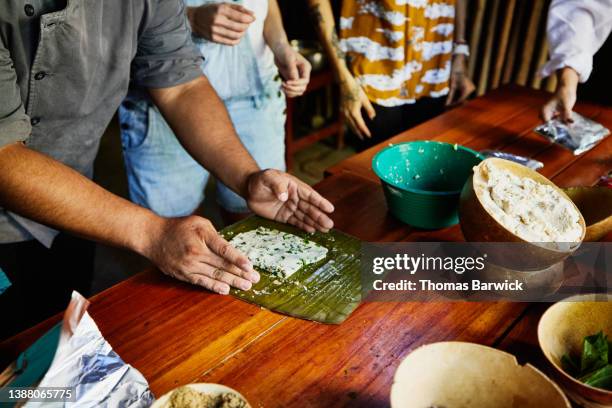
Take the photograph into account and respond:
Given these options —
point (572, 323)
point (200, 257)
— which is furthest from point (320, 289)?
point (572, 323)

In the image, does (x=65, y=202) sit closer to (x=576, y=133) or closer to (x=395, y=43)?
(x=395, y=43)

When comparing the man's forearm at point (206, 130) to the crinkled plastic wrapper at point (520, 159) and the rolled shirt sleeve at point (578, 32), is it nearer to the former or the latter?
the crinkled plastic wrapper at point (520, 159)

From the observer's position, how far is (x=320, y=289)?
122 centimetres

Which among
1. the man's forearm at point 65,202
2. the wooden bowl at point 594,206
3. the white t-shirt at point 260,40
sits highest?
the white t-shirt at point 260,40

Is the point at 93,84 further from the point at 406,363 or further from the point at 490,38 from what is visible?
the point at 490,38

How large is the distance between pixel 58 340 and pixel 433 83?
211cm

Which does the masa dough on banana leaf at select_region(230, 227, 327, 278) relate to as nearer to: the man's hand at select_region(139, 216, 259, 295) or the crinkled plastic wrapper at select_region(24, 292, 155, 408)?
the man's hand at select_region(139, 216, 259, 295)

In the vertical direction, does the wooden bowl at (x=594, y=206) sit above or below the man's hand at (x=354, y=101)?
above

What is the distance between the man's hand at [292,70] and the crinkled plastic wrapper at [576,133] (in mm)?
893

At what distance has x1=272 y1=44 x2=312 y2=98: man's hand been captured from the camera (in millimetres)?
1931

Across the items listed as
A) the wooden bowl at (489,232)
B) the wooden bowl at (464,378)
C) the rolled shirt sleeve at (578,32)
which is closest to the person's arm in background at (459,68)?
the rolled shirt sleeve at (578,32)

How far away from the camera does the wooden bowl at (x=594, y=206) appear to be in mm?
1231

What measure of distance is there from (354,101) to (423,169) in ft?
2.73

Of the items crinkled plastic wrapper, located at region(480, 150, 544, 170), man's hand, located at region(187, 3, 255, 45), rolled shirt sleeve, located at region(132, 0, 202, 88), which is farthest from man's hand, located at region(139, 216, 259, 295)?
crinkled plastic wrapper, located at region(480, 150, 544, 170)
